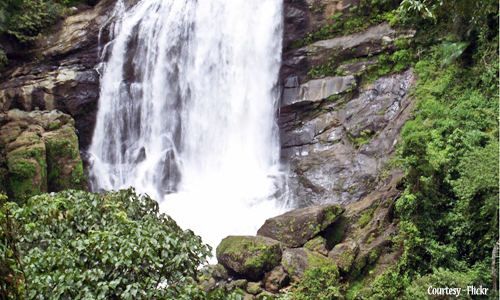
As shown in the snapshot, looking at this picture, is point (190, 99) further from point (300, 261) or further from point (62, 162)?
point (300, 261)

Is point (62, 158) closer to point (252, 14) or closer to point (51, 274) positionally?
point (252, 14)

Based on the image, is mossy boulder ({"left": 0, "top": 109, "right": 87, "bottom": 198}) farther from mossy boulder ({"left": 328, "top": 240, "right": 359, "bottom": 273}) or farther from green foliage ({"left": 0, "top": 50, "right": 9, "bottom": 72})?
mossy boulder ({"left": 328, "top": 240, "right": 359, "bottom": 273})

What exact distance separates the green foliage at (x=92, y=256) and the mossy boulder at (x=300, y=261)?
4.50 m

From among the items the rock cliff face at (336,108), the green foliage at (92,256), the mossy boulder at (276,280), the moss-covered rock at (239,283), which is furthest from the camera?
the rock cliff face at (336,108)

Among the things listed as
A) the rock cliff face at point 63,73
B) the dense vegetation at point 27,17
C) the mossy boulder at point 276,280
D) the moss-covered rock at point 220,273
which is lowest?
the moss-covered rock at point 220,273

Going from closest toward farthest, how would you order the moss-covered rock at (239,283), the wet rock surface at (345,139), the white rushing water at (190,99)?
the moss-covered rock at (239,283) < the wet rock surface at (345,139) < the white rushing water at (190,99)

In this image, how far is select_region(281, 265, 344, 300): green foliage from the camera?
8.03 metres

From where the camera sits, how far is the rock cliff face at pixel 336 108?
1205 cm

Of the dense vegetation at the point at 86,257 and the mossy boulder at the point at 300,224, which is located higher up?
the dense vegetation at the point at 86,257

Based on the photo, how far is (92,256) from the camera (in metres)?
3.83

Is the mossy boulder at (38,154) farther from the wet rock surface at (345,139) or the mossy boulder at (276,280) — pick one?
the mossy boulder at (276,280)

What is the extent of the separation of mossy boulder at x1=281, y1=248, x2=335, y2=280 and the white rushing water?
5500 millimetres

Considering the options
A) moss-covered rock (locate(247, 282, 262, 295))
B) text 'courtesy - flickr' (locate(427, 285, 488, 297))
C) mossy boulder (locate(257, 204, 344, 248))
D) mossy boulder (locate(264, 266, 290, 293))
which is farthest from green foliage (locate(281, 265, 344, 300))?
text 'courtesy - flickr' (locate(427, 285, 488, 297))

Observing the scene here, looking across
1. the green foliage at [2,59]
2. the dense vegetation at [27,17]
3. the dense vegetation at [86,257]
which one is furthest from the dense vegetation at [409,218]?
the dense vegetation at [27,17]
